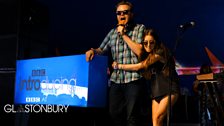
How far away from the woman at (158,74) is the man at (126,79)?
4.2 inches

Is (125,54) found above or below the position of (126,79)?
above

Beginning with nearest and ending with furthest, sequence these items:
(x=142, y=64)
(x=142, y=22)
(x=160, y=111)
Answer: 1. (x=142, y=64)
2. (x=160, y=111)
3. (x=142, y=22)

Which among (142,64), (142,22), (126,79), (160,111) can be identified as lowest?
(160,111)

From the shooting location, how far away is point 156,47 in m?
2.43

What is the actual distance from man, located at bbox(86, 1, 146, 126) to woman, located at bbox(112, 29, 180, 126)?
4.2 inches

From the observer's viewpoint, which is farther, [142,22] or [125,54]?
[142,22]

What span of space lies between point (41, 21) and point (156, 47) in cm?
143

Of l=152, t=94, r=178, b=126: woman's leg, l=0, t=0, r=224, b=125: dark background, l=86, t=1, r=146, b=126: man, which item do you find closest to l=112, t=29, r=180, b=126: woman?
l=152, t=94, r=178, b=126: woman's leg

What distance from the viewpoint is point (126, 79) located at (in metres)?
2.22

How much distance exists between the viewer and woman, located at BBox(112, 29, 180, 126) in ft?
7.68

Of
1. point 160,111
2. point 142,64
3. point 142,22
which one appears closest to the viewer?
point 142,64

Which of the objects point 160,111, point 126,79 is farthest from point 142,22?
point 126,79

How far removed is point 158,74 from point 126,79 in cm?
33

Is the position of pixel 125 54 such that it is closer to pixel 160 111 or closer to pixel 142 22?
pixel 160 111
